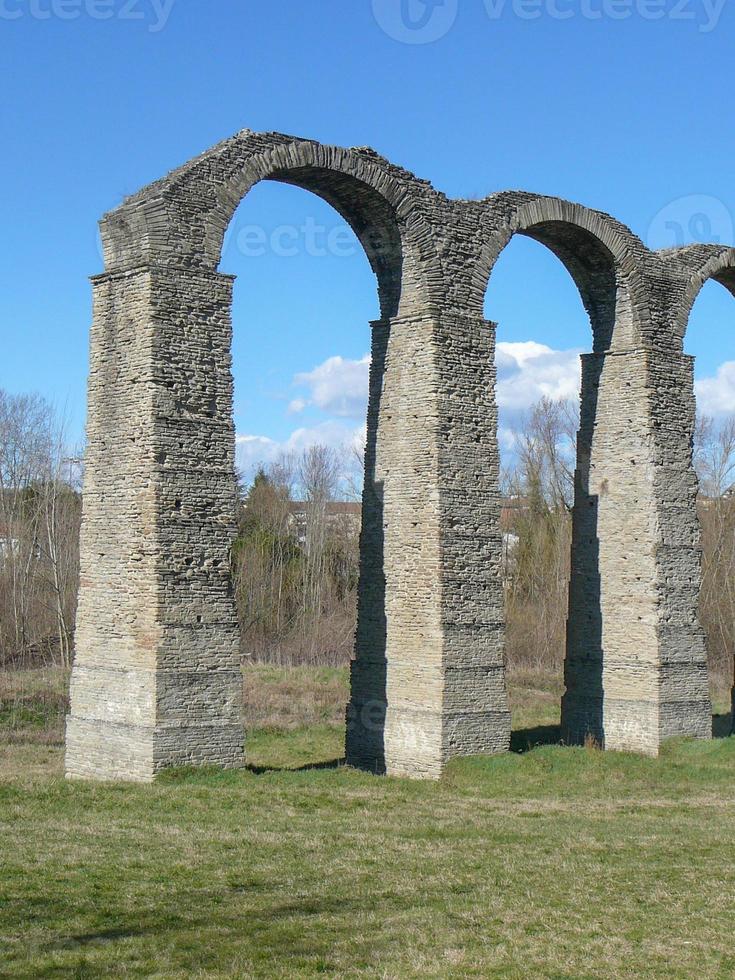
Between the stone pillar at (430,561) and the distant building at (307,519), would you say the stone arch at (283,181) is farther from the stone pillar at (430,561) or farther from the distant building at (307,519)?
the distant building at (307,519)

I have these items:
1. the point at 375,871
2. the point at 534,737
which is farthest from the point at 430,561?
the point at 375,871

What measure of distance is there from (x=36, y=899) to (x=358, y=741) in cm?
886

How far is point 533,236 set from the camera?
67.3ft

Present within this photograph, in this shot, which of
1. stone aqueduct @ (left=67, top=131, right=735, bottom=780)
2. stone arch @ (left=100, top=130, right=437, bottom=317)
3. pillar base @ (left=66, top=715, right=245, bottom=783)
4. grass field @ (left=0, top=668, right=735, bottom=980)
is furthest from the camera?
stone arch @ (left=100, top=130, right=437, bottom=317)

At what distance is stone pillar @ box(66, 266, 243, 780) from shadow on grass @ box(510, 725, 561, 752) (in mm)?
6270

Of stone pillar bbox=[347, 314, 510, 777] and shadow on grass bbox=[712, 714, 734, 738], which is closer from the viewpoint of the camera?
stone pillar bbox=[347, 314, 510, 777]

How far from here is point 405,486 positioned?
17781 millimetres

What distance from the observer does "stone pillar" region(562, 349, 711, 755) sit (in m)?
20.0

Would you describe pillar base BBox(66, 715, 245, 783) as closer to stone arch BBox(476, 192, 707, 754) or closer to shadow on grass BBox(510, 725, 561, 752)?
shadow on grass BBox(510, 725, 561, 752)

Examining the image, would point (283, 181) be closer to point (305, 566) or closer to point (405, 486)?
point (405, 486)

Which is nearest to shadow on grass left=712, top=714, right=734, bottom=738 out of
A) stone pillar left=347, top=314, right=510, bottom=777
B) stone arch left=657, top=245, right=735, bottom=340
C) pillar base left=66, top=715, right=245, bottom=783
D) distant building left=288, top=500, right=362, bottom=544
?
stone pillar left=347, top=314, right=510, bottom=777

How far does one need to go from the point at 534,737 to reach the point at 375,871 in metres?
10.7

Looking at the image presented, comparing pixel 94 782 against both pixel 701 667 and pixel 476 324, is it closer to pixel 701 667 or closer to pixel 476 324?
pixel 476 324

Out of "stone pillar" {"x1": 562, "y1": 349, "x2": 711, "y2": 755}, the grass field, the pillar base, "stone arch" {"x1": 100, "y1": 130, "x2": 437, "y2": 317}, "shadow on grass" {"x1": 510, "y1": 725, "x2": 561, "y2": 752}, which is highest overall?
"stone arch" {"x1": 100, "y1": 130, "x2": 437, "y2": 317}
